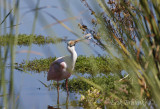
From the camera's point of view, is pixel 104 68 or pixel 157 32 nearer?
pixel 157 32

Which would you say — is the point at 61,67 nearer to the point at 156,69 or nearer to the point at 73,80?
the point at 73,80

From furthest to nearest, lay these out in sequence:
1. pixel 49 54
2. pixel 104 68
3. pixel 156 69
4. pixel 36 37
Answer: pixel 36 37, pixel 104 68, pixel 156 69, pixel 49 54

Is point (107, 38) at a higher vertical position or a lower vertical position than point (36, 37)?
lower

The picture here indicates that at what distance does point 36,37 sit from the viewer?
15320mm

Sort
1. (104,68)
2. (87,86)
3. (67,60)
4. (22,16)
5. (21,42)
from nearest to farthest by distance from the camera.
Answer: (22,16) → (67,60) → (87,86) → (104,68) → (21,42)

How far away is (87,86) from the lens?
267 inches

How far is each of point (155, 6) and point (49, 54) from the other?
32.1 inches

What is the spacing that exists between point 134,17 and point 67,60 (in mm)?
3759

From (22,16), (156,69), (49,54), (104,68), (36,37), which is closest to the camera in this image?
(49,54)

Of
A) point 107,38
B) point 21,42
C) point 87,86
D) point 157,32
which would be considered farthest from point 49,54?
point 21,42

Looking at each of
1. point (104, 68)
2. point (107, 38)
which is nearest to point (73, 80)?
point (104, 68)

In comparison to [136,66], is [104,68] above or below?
above

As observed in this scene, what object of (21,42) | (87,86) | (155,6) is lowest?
(87,86)

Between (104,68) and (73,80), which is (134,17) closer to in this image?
(73,80)
